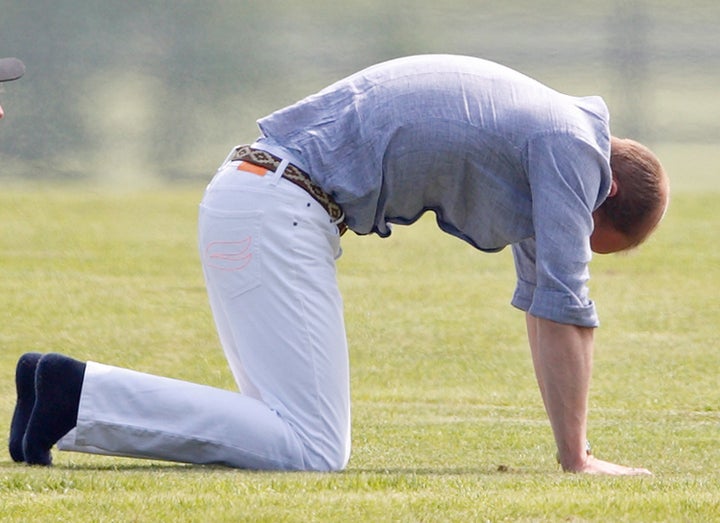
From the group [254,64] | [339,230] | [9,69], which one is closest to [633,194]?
[339,230]

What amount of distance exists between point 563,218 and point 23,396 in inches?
67.2

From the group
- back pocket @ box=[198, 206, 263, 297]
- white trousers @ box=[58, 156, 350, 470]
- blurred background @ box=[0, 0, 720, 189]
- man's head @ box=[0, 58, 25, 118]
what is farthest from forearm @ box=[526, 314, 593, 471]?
blurred background @ box=[0, 0, 720, 189]

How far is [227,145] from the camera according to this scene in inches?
712

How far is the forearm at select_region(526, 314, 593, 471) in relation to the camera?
452cm

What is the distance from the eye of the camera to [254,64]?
18875 mm

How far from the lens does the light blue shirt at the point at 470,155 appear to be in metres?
4.41

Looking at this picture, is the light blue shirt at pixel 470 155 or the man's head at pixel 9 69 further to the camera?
the man's head at pixel 9 69

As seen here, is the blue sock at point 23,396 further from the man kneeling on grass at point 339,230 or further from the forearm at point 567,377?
the forearm at point 567,377

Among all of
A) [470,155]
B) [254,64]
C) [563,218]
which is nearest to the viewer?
[563,218]

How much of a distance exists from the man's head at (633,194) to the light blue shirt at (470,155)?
0.32 ft

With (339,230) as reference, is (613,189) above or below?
above

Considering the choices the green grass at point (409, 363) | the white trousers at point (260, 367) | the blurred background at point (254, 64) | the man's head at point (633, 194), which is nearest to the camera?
the green grass at point (409, 363)

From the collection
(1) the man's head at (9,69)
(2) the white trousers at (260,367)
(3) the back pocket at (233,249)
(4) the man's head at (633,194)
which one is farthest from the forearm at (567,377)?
(1) the man's head at (9,69)

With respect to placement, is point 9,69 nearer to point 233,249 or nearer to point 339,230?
point 233,249
